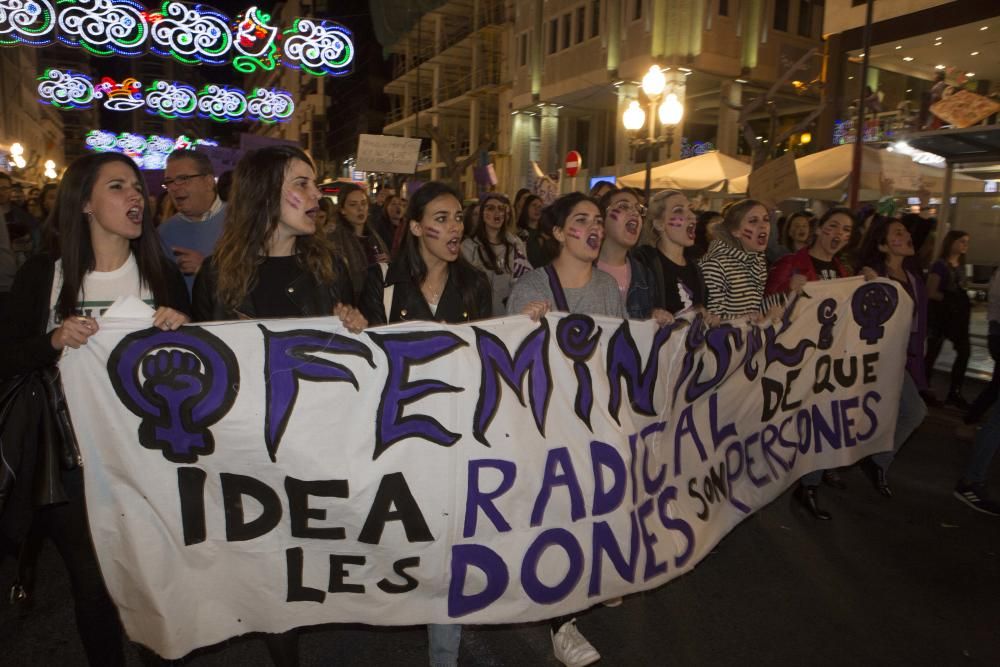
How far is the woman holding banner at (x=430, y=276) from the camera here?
335 cm

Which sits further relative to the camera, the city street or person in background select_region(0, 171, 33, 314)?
person in background select_region(0, 171, 33, 314)

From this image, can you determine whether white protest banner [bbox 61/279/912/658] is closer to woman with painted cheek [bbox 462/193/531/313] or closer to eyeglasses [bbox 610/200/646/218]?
eyeglasses [bbox 610/200/646/218]

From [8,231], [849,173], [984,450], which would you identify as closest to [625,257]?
[984,450]

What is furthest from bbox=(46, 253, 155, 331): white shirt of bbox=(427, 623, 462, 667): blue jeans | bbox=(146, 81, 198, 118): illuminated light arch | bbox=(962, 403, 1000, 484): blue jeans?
bbox=(146, 81, 198, 118): illuminated light arch

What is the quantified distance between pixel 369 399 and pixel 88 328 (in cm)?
97

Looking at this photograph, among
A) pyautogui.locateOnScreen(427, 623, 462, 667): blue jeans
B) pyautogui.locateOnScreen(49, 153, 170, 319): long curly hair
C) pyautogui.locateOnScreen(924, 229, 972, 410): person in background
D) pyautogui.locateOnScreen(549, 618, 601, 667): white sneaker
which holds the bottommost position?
pyautogui.locateOnScreen(549, 618, 601, 667): white sneaker

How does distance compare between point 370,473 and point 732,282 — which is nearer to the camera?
point 370,473

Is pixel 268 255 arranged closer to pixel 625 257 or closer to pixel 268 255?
pixel 268 255

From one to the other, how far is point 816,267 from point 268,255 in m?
3.77

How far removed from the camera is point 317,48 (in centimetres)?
1197

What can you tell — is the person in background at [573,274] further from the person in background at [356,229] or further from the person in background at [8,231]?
the person in background at [8,231]

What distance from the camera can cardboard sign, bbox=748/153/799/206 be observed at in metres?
8.14

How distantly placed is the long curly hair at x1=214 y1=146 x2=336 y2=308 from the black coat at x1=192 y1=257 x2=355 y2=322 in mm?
29

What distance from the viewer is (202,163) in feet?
14.1
